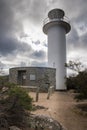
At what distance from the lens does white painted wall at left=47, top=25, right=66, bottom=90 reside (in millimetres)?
22984

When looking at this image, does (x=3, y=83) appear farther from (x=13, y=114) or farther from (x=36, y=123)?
(x=36, y=123)

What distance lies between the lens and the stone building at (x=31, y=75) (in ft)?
67.9

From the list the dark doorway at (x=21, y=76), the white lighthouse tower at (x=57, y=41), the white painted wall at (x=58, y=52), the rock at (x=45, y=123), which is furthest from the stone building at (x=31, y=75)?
the rock at (x=45, y=123)

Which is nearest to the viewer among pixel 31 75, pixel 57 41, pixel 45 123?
pixel 45 123

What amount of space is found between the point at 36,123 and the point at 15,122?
761 millimetres

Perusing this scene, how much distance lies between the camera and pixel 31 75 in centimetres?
2070

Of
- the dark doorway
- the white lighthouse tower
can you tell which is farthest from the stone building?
the white lighthouse tower

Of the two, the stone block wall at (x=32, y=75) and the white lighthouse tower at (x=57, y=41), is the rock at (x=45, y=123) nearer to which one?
the stone block wall at (x=32, y=75)

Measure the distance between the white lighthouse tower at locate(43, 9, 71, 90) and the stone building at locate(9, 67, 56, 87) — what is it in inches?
55.4

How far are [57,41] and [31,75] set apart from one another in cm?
596

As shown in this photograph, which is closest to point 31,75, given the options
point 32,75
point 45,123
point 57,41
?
point 32,75

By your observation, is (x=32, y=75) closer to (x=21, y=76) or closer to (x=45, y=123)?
(x=21, y=76)

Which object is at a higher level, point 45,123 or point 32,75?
point 32,75

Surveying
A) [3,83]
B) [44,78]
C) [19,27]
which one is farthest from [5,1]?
[44,78]
